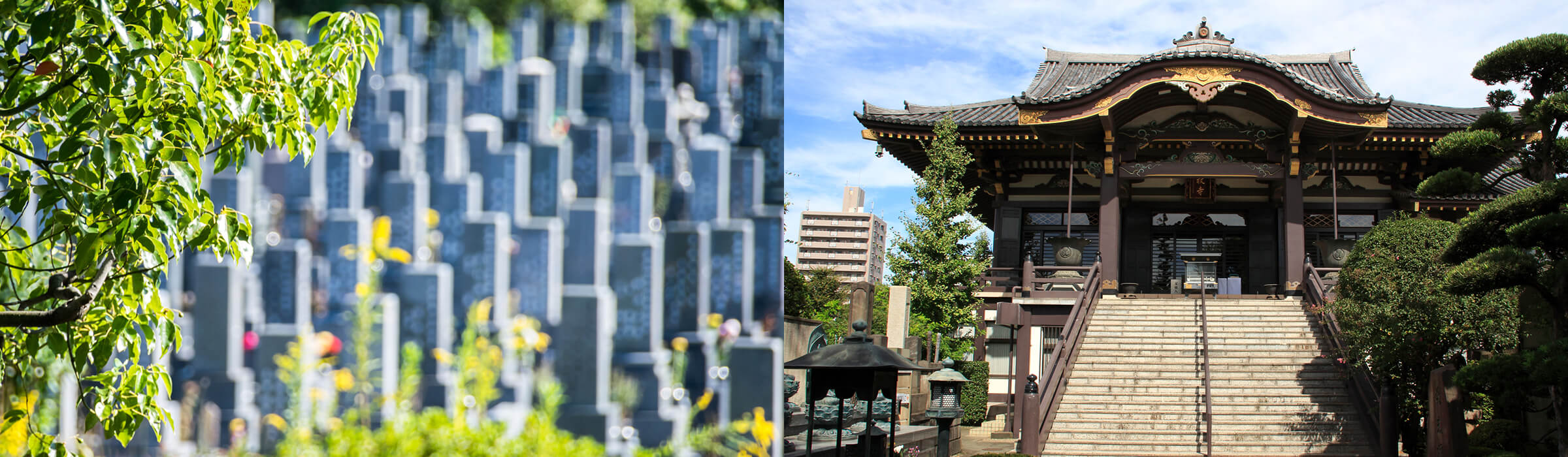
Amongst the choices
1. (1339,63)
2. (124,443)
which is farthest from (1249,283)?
(124,443)

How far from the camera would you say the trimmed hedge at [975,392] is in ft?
47.3

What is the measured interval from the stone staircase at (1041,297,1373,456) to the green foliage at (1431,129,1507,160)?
9.21ft

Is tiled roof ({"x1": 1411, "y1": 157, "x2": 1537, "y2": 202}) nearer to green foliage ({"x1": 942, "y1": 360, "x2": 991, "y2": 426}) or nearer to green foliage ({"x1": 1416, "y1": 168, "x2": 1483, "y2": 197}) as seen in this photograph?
green foliage ({"x1": 942, "y1": 360, "x2": 991, "y2": 426})

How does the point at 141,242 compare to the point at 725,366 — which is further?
the point at 725,366

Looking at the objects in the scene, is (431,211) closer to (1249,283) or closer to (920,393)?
(920,393)

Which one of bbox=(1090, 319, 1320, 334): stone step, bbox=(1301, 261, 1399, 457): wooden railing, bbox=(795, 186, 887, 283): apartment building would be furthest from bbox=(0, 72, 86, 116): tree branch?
bbox=(795, 186, 887, 283): apartment building

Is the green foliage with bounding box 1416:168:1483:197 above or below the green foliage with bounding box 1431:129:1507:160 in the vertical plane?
below

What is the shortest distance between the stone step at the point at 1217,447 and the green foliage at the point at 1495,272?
2.59m

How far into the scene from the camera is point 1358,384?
28.6ft

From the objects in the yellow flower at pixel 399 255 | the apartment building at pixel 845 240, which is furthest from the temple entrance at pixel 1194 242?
the apartment building at pixel 845 240

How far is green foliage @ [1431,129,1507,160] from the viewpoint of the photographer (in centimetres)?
660

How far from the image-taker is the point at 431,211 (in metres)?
2.83

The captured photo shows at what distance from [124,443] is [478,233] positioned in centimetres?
107

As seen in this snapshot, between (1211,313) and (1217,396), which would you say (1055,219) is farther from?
(1217,396)
